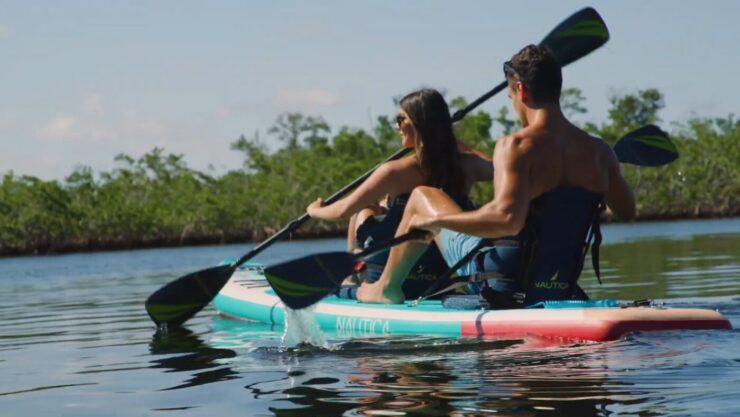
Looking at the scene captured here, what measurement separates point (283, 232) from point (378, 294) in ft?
3.00

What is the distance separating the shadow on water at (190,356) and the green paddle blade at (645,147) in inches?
83.9

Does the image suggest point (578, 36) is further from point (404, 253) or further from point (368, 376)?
point (368, 376)

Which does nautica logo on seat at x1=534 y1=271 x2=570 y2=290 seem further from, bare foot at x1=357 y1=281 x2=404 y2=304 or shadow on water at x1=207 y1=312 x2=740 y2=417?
bare foot at x1=357 y1=281 x2=404 y2=304

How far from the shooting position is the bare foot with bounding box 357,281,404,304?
256 inches

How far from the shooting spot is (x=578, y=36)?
704 centimetres

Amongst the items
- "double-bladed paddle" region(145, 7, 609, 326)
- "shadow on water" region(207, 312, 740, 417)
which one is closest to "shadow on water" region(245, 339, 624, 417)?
"shadow on water" region(207, 312, 740, 417)

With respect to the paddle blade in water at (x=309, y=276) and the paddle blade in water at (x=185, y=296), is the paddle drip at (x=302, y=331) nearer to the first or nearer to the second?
the paddle blade in water at (x=309, y=276)

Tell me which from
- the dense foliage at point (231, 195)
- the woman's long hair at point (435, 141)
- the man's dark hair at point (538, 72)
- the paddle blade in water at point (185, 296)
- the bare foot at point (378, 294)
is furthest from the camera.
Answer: the dense foliage at point (231, 195)

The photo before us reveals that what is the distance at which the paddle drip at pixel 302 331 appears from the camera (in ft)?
20.6

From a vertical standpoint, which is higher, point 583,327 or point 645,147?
point 645,147

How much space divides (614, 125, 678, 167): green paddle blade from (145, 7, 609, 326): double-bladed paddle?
851 millimetres

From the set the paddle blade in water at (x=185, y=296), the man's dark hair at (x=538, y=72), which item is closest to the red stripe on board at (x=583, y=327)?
the man's dark hair at (x=538, y=72)

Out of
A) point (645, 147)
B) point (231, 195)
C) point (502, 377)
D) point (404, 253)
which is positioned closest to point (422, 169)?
point (404, 253)

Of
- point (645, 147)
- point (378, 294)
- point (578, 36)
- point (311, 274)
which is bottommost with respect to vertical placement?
point (378, 294)
